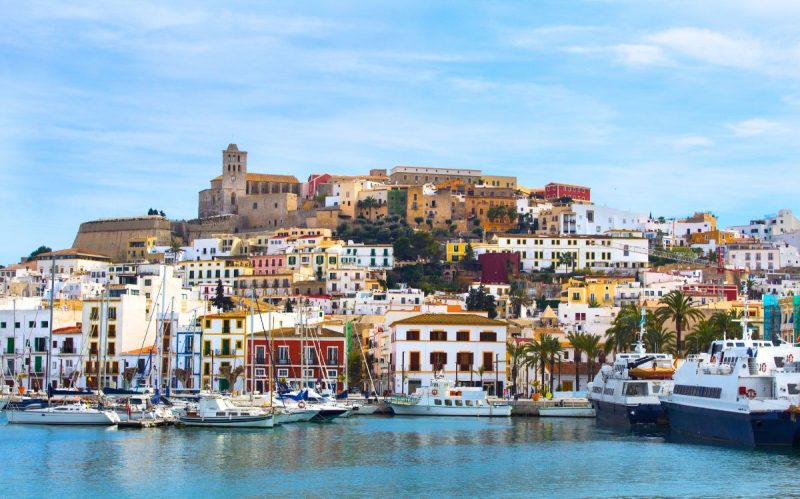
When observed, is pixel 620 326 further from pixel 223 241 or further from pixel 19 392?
pixel 223 241

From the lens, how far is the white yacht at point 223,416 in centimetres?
6494

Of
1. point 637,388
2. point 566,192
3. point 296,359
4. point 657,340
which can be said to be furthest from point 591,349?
point 566,192

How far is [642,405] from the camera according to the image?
6712cm

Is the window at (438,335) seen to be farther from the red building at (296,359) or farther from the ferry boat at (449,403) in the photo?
the ferry boat at (449,403)

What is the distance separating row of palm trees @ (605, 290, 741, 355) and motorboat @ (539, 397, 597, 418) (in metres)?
6.10

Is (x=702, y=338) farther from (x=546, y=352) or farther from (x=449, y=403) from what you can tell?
(x=449, y=403)

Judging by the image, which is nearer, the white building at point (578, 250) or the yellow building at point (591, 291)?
the yellow building at point (591, 291)

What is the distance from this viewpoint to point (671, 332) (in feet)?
273

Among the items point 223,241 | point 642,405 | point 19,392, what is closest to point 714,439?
point 642,405

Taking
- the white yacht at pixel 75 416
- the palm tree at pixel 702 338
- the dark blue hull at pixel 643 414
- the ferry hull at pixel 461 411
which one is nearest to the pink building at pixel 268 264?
the ferry hull at pixel 461 411

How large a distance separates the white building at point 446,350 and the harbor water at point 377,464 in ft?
60.7

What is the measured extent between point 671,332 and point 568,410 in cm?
1048

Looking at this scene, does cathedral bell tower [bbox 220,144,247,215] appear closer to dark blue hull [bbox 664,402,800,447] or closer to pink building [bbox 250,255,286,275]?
pink building [bbox 250,255,286,275]

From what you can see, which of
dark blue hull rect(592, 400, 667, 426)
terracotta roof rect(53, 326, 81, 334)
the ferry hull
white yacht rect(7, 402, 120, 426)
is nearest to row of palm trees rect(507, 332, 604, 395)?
the ferry hull
